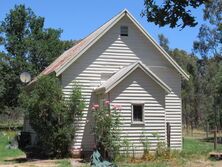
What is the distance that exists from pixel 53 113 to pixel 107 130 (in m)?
2.93

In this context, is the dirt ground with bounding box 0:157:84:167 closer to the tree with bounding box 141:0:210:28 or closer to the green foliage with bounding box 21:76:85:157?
the green foliage with bounding box 21:76:85:157

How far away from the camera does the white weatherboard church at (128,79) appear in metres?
21.9

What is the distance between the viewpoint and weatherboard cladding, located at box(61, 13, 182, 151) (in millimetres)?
22219

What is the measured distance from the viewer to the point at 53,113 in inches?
848

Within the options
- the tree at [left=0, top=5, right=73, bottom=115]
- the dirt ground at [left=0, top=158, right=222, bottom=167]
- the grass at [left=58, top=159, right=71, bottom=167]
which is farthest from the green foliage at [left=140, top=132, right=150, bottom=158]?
the tree at [left=0, top=5, right=73, bottom=115]

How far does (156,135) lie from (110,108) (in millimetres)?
2697

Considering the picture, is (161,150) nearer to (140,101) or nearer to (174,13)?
(140,101)

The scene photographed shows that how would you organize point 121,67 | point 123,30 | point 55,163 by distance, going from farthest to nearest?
point 123,30, point 121,67, point 55,163

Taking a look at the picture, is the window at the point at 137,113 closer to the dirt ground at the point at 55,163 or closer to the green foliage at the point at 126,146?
the green foliage at the point at 126,146

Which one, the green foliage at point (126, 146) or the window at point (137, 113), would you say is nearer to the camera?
the green foliage at point (126, 146)

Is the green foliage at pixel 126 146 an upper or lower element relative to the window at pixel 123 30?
lower

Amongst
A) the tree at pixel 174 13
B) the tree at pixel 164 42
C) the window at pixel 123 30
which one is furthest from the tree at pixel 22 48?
the tree at pixel 174 13

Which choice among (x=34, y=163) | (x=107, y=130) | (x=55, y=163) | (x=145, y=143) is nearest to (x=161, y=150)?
(x=145, y=143)

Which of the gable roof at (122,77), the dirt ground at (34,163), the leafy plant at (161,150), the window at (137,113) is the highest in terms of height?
the gable roof at (122,77)
